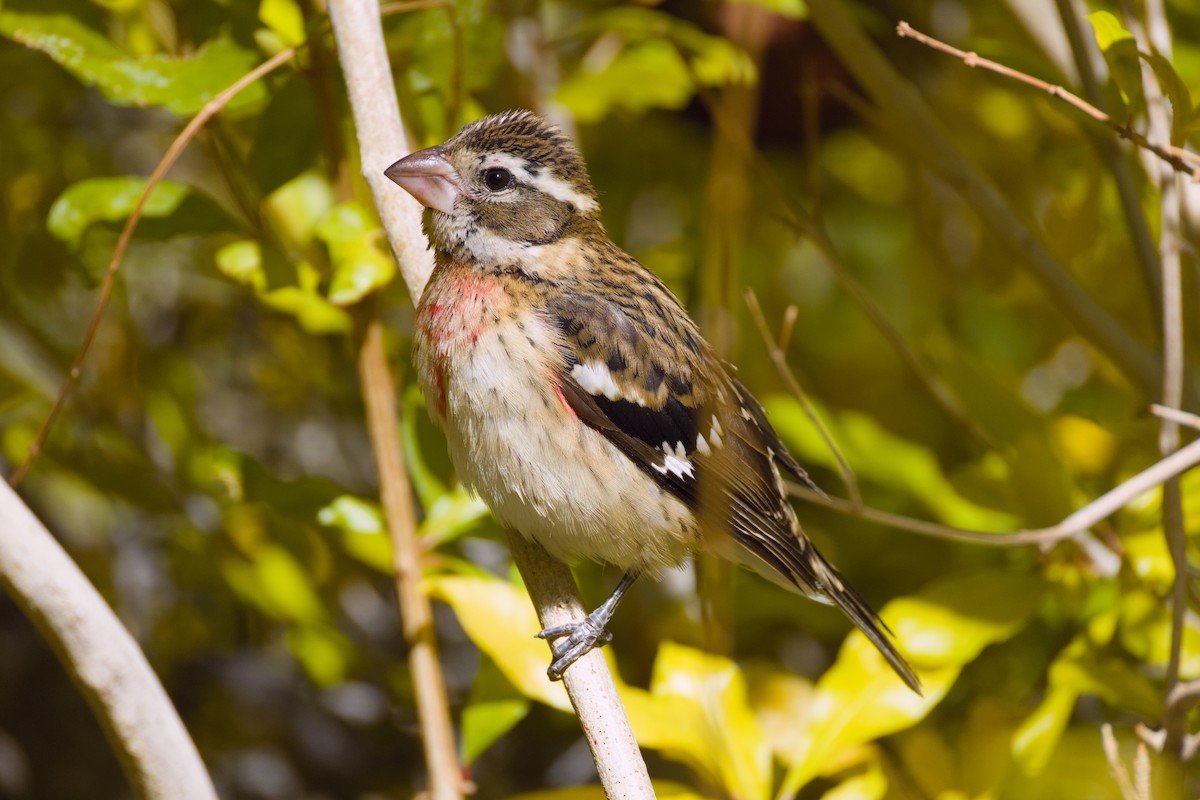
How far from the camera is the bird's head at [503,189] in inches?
79.6

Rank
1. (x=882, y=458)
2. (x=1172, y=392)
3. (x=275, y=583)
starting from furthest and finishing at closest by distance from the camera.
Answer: (x=275, y=583)
(x=882, y=458)
(x=1172, y=392)

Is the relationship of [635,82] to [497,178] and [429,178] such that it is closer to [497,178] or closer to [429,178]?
[497,178]

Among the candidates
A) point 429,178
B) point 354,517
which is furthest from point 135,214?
point 354,517

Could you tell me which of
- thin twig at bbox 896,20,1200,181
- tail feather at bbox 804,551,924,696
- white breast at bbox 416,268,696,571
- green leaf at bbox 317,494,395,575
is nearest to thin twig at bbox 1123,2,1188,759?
thin twig at bbox 896,20,1200,181

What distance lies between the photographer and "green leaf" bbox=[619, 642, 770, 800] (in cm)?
180

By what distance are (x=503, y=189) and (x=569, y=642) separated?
802 millimetres

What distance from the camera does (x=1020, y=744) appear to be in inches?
71.6

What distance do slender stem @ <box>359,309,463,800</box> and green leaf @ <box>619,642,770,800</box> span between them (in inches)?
11.3

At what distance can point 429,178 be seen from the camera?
1947mm

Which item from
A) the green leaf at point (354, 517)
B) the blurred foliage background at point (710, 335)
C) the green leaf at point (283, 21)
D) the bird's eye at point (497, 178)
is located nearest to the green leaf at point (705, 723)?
the blurred foliage background at point (710, 335)

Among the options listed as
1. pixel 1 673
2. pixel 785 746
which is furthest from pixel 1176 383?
pixel 1 673

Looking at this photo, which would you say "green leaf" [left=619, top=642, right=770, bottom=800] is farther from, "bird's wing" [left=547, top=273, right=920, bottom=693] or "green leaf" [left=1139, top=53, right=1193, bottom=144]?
"green leaf" [left=1139, top=53, right=1193, bottom=144]

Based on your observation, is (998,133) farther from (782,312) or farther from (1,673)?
(1,673)

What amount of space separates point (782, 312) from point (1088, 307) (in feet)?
2.74
